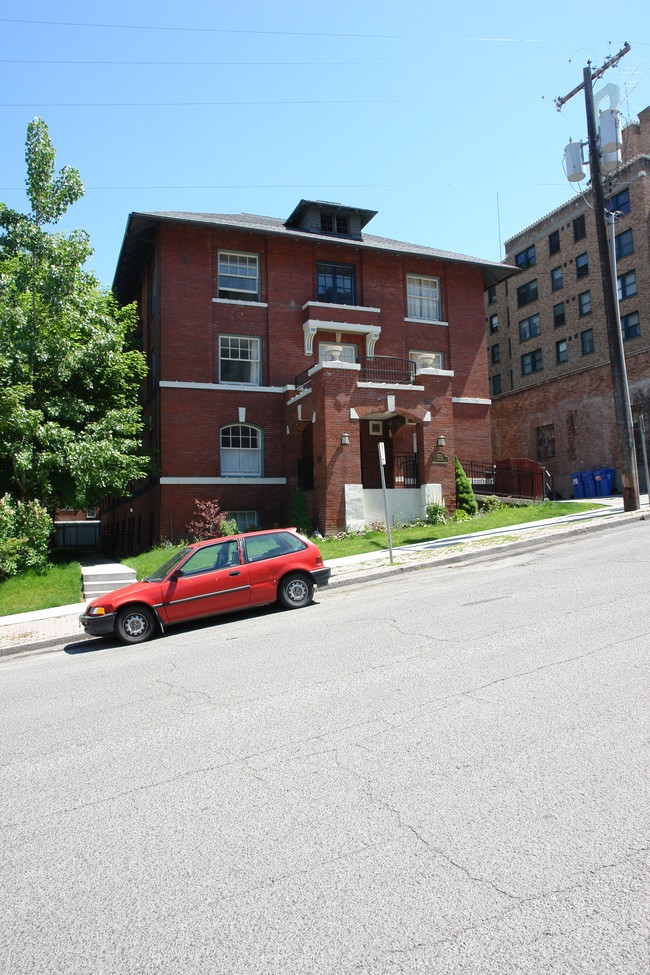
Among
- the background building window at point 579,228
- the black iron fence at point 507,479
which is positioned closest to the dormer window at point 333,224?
the black iron fence at point 507,479

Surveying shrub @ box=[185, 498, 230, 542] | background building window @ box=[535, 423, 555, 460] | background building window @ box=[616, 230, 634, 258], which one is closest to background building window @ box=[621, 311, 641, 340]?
background building window @ box=[616, 230, 634, 258]

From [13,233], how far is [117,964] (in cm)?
2009

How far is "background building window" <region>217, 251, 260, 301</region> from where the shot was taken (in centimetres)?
2517

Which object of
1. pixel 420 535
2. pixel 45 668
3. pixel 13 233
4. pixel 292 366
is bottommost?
pixel 45 668

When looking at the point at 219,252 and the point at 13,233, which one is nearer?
the point at 13,233

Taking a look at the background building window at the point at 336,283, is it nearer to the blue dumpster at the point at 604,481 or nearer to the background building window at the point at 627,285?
the blue dumpster at the point at 604,481

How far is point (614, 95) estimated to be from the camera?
19156mm

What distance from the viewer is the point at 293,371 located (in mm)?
25578

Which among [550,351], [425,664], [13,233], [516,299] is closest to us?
[425,664]

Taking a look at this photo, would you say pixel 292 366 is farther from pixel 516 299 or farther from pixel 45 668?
pixel 516 299

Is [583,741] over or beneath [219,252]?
beneath

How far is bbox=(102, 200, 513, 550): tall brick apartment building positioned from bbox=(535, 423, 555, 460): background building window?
629cm

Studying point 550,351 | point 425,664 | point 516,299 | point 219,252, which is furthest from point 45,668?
point 516,299

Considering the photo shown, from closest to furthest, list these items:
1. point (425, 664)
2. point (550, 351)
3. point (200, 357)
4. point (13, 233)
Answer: point (425, 664) → point (13, 233) → point (200, 357) → point (550, 351)
